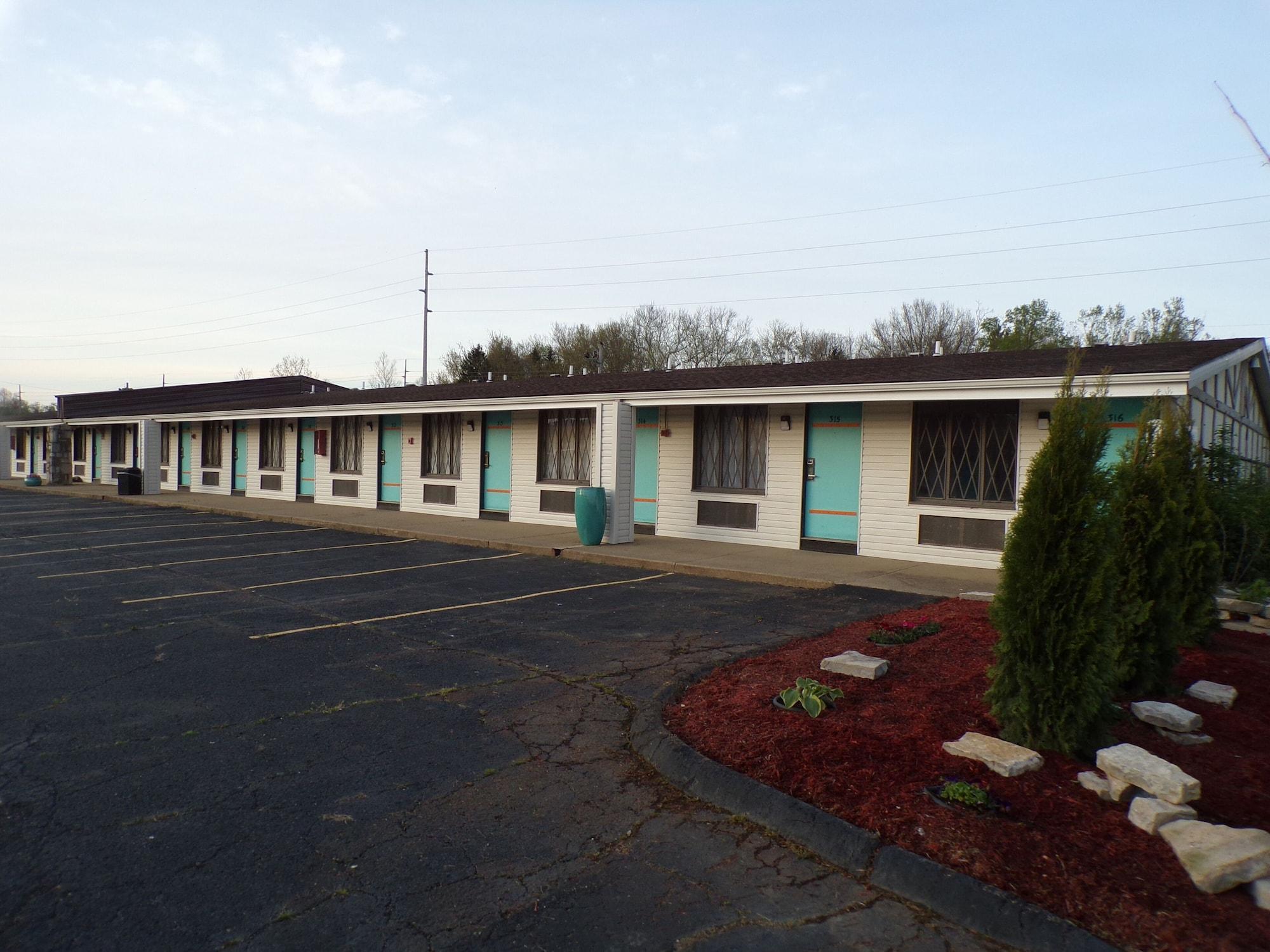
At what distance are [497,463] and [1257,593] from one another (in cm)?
1491

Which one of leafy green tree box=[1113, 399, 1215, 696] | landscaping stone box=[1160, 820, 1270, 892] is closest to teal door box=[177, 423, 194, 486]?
leafy green tree box=[1113, 399, 1215, 696]

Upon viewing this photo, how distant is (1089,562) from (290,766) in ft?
15.1

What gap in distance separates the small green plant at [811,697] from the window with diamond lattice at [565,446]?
492 inches

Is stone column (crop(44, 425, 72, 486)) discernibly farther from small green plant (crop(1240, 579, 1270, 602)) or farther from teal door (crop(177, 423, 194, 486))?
small green plant (crop(1240, 579, 1270, 602))

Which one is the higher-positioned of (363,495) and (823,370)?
(823,370)

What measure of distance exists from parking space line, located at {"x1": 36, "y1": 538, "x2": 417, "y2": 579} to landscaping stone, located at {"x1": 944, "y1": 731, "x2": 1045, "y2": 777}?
465 inches

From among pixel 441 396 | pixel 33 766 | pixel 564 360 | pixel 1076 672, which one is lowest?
pixel 33 766

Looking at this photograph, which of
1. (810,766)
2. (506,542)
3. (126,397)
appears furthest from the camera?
(126,397)

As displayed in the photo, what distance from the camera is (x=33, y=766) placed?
187 inches

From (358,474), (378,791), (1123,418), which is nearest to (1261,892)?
(378,791)

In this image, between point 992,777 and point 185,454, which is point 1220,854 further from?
point 185,454

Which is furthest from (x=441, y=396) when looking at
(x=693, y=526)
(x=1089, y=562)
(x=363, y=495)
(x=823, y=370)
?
(x=1089, y=562)

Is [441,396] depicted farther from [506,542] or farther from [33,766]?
[33,766]

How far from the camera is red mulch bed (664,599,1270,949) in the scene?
10.5 feet
